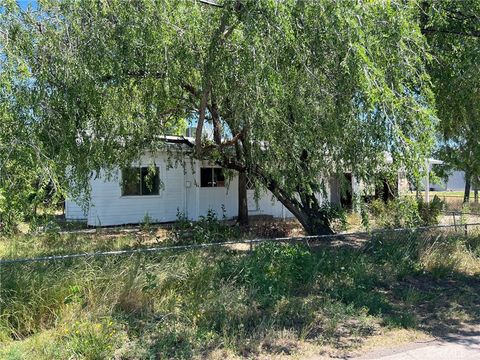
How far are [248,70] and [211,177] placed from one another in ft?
43.6

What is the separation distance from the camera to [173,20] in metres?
6.91

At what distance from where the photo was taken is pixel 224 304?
630 centimetres

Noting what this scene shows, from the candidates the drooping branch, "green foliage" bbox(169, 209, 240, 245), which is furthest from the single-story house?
the drooping branch

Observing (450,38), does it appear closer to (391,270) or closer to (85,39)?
(391,270)

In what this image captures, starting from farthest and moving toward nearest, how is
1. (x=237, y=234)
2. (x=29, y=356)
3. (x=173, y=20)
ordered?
(x=237, y=234), (x=173, y=20), (x=29, y=356)

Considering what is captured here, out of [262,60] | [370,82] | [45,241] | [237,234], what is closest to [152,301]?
[262,60]

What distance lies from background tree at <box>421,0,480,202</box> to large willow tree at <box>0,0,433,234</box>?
1.78 meters

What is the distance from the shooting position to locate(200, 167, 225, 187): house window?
761 inches

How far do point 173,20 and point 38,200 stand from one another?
3.05 m

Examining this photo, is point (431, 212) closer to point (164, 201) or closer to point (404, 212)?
point (164, 201)

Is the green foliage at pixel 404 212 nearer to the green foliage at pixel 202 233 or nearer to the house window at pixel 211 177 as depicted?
the green foliage at pixel 202 233

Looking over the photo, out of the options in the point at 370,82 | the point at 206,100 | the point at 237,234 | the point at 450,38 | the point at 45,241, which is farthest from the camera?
the point at 237,234

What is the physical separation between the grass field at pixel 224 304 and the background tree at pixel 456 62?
2.82 metres

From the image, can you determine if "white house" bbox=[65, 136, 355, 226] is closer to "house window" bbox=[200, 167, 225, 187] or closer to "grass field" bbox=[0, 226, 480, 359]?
"house window" bbox=[200, 167, 225, 187]
